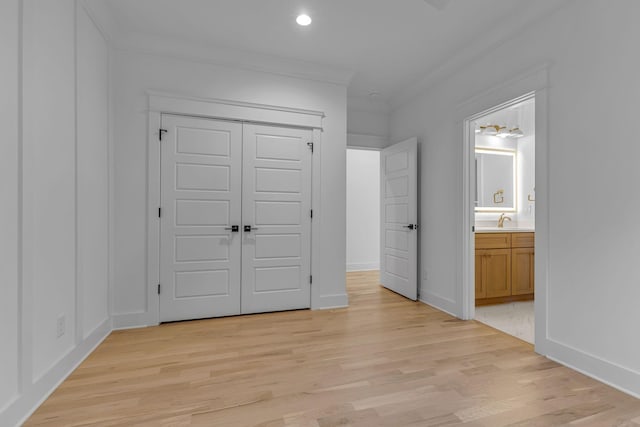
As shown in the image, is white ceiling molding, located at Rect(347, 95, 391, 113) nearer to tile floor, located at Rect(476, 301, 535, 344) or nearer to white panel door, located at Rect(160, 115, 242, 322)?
white panel door, located at Rect(160, 115, 242, 322)

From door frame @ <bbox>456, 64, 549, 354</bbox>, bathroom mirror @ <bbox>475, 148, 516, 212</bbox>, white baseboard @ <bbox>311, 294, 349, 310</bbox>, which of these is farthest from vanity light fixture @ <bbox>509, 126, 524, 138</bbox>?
white baseboard @ <bbox>311, 294, 349, 310</bbox>

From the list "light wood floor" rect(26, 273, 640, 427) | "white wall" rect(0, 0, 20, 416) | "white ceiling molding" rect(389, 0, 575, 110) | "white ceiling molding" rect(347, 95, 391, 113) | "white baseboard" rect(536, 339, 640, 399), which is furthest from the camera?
"white ceiling molding" rect(347, 95, 391, 113)

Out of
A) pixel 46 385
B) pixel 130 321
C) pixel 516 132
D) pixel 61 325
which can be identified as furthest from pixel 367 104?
pixel 46 385

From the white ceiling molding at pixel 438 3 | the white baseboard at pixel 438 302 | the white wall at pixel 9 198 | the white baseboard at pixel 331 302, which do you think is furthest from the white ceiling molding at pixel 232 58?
the white baseboard at pixel 438 302

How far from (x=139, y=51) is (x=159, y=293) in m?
2.35

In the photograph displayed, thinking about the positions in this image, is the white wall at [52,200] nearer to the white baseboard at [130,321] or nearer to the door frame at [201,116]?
the white baseboard at [130,321]

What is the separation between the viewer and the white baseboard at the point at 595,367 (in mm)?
1838

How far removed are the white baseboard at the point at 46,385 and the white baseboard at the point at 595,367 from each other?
3340 mm

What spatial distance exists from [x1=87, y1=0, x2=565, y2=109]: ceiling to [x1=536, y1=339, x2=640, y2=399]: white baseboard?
2.51m

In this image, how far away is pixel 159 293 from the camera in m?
3.01

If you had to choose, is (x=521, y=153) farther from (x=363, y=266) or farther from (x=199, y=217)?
(x=199, y=217)

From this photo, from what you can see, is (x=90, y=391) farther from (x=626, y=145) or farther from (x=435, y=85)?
(x=435, y=85)

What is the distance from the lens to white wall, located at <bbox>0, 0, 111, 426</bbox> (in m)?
1.55

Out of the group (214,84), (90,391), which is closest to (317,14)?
(214,84)
